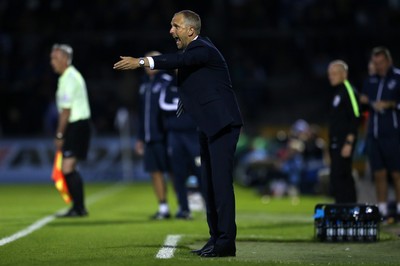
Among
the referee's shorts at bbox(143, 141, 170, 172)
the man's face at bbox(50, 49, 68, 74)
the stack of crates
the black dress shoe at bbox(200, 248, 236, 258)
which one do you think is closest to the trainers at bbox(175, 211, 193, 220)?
the referee's shorts at bbox(143, 141, 170, 172)

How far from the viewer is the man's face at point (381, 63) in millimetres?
14602

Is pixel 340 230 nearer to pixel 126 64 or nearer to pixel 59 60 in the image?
pixel 126 64

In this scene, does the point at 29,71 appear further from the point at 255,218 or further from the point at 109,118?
the point at 255,218

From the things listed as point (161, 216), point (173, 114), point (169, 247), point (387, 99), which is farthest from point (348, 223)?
point (173, 114)

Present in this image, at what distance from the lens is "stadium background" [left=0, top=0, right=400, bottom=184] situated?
3309 centimetres

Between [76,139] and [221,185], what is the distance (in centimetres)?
575

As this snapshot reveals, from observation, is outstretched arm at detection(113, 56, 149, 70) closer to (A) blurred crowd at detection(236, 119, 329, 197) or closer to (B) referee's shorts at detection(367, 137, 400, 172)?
(B) referee's shorts at detection(367, 137, 400, 172)

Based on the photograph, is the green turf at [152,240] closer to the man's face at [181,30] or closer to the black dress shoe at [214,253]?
the black dress shoe at [214,253]

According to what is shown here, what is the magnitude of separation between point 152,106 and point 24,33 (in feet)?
67.3

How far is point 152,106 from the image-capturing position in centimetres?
1499

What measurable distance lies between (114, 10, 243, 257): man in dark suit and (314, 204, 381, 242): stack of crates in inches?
86.8

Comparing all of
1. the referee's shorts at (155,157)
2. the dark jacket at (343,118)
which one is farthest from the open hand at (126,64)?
the referee's shorts at (155,157)

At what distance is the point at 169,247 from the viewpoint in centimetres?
1030

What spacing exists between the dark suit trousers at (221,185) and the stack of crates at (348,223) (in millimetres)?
2124
